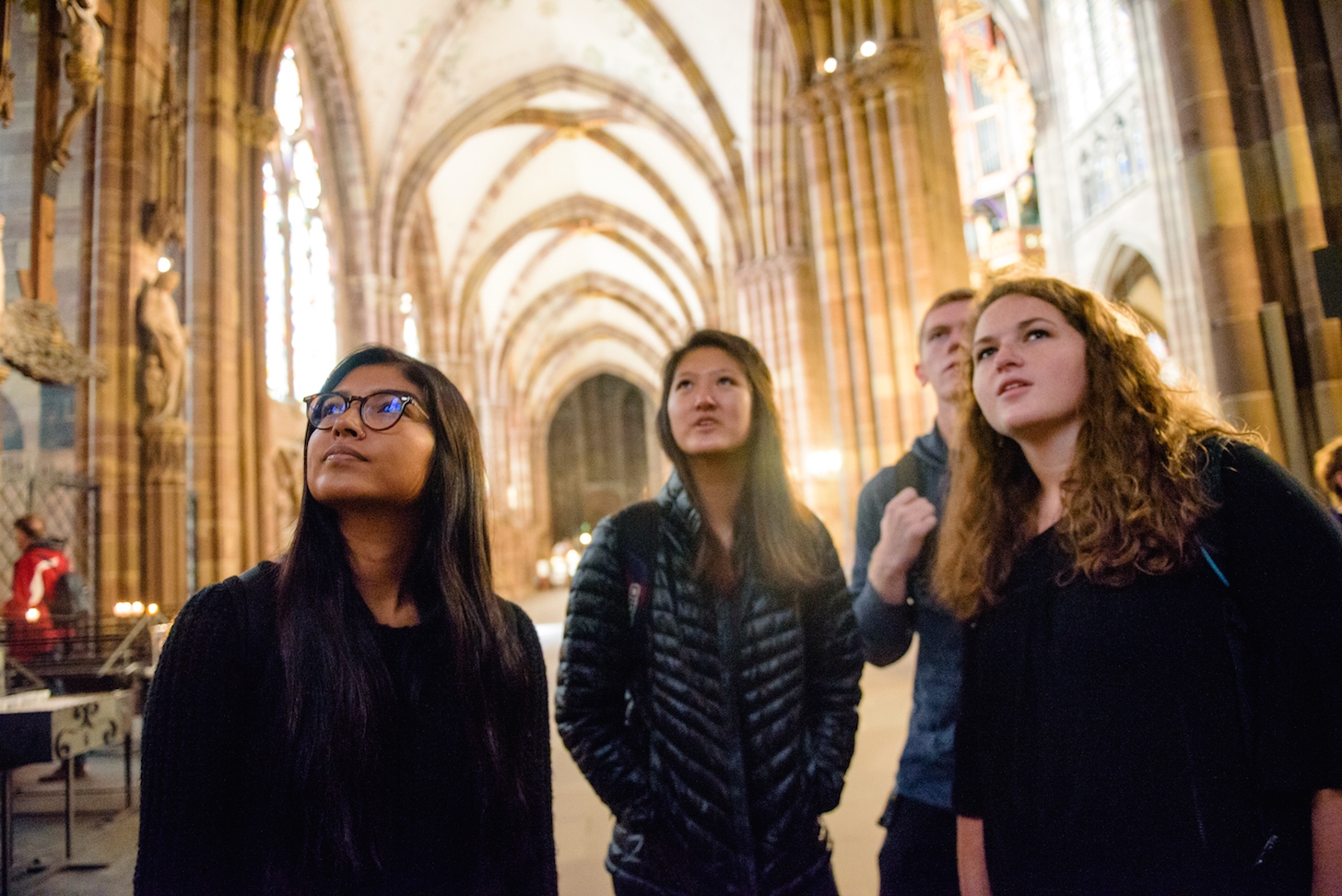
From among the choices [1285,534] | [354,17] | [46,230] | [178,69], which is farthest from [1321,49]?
[354,17]

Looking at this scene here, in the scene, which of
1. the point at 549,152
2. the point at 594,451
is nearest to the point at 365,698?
the point at 549,152

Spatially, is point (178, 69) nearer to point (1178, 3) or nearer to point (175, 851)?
point (1178, 3)

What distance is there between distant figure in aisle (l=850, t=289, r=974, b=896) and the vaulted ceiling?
1368cm

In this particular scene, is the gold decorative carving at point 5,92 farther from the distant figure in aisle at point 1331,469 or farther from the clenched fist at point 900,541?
the distant figure in aisle at point 1331,469

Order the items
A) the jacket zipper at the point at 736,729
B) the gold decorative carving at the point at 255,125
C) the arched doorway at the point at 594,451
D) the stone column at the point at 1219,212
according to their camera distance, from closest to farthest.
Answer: the jacket zipper at the point at 736,729
the stone column at the point at 1219,212
the gold decorative carving at the point at 255,125
the arched doorway at the point at 594,451

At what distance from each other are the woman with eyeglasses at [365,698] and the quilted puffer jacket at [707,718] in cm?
43

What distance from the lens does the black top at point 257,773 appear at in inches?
39.6

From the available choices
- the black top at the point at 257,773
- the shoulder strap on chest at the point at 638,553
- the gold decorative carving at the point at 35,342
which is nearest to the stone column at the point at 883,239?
the gold decorative carving at the point at 35,342

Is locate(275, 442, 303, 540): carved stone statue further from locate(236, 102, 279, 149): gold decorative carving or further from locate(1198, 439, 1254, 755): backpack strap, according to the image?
locate(1198, 439, 1254, 755): backpack strap

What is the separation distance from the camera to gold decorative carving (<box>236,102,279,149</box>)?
921 cm

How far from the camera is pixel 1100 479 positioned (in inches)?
50.6

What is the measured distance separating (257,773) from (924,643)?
1.41 m

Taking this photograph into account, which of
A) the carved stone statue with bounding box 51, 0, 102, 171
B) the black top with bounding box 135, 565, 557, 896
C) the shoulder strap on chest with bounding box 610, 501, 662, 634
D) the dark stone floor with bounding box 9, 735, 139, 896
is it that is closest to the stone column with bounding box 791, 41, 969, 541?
the carved stone statue with bounding box 51, 0, 102, 171

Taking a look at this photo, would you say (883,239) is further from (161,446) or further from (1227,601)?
(1227,601)
